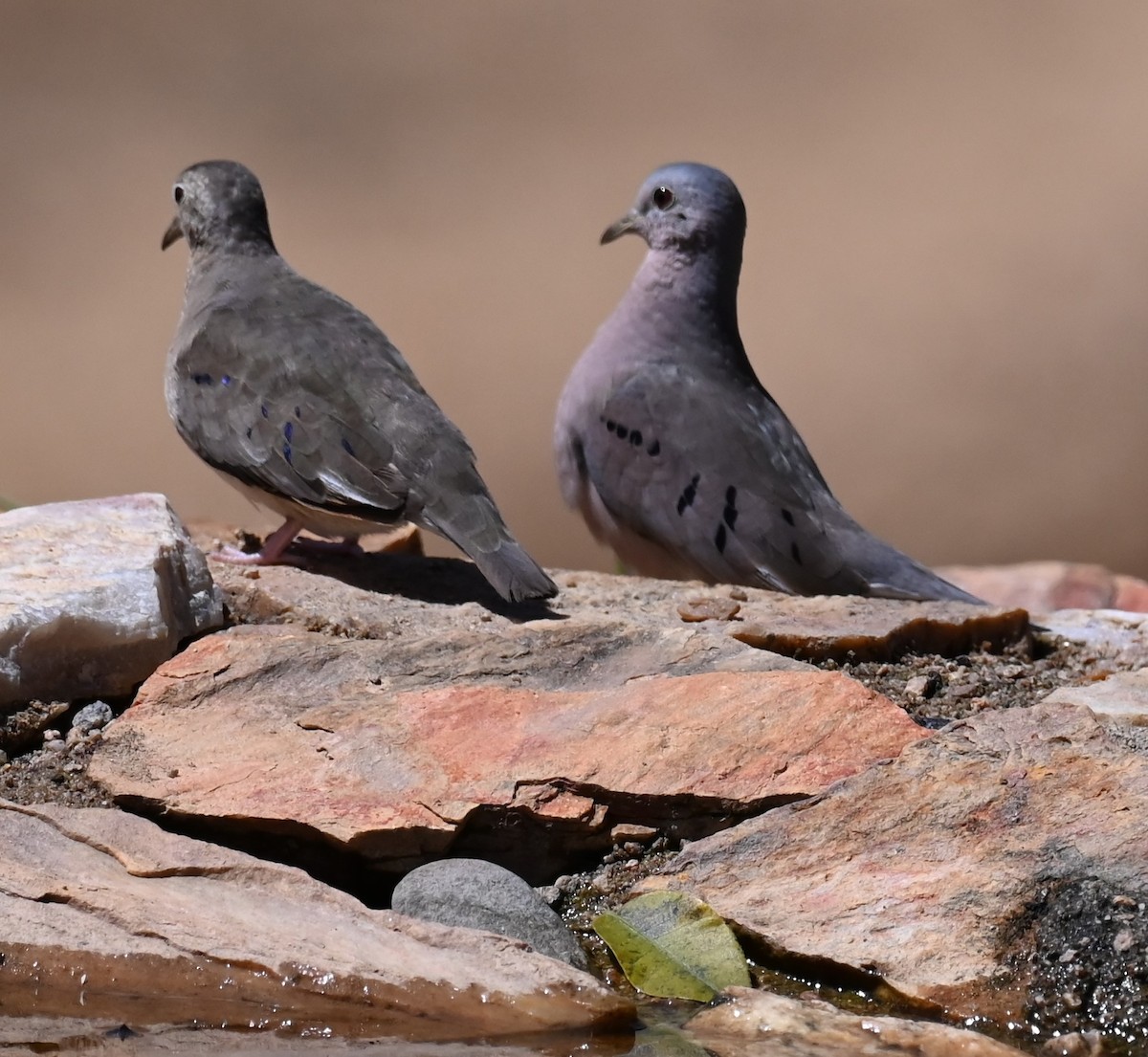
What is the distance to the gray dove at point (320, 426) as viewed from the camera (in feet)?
11.6

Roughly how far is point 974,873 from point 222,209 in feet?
9.72

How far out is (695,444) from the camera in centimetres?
464

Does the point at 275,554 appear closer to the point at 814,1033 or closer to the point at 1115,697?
the point at 1115,697

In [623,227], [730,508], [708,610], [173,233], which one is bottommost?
[708,610]

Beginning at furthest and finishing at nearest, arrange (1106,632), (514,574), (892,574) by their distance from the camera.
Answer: (892,574) < (1106,632) < (514,574)

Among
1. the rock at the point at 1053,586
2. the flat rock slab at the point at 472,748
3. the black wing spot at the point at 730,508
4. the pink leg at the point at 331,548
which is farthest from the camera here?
the rock at the point at 1053,586

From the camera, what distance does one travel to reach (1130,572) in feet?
23.0

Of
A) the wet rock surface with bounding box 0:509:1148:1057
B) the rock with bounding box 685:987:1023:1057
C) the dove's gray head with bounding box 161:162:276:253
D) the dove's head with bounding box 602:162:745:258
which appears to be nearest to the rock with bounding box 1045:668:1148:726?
the wet rock surface with bounding box 0:509:1148:1057

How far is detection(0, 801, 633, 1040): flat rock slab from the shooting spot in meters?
2.12

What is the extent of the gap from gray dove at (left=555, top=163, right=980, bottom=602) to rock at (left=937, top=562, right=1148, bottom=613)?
1.58m

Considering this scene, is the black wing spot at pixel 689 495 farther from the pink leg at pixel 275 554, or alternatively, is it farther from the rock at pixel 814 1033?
the rock at pixel 814 1033

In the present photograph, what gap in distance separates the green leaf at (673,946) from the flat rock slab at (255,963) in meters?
0.16

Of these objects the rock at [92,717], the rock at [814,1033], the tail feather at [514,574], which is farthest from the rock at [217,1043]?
the tail feather at [514,574]

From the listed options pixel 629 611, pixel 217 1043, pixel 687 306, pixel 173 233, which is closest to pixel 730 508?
pixel 687 306
